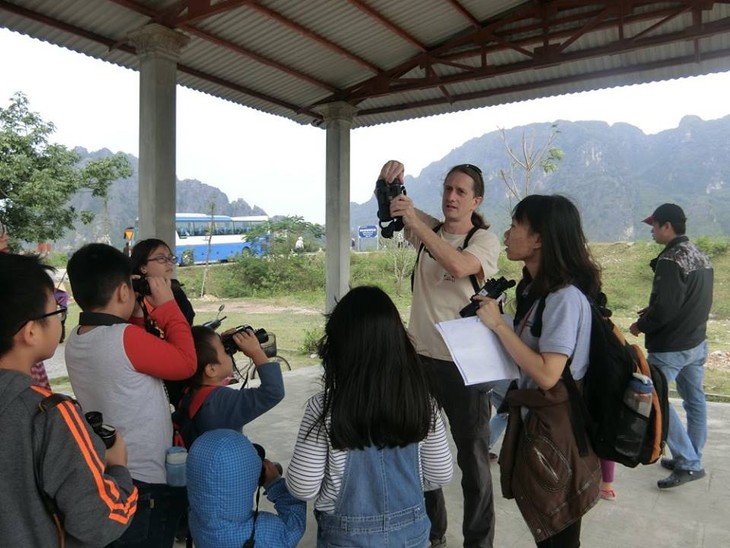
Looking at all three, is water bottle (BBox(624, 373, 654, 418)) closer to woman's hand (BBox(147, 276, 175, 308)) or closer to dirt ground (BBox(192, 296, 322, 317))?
woman's hand (BBox(147, 276, 175, 308))

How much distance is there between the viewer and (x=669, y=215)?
2959 millimetres

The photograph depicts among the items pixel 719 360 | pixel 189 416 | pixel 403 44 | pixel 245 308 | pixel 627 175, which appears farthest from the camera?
pixel 627 175

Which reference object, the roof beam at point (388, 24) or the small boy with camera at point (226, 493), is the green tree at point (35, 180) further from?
the small boy with camera at point (226, 493)

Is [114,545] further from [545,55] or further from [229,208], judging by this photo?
[229,208]

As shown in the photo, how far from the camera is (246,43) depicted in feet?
16.3

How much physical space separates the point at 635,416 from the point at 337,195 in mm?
5196

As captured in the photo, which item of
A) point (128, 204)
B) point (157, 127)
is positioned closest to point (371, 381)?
point (157, 127)

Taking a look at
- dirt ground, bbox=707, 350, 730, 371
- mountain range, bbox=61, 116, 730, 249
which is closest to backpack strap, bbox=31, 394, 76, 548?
dirt ground, bbox=707, 350, 730, 371

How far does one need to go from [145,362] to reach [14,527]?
56 cm

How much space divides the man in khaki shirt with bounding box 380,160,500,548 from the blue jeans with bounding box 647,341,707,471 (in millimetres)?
1436

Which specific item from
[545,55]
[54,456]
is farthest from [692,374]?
[545,55]

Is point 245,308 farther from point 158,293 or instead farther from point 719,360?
point 158,293

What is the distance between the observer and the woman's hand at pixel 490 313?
1.46m

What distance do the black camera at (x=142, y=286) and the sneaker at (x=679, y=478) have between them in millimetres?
2760
